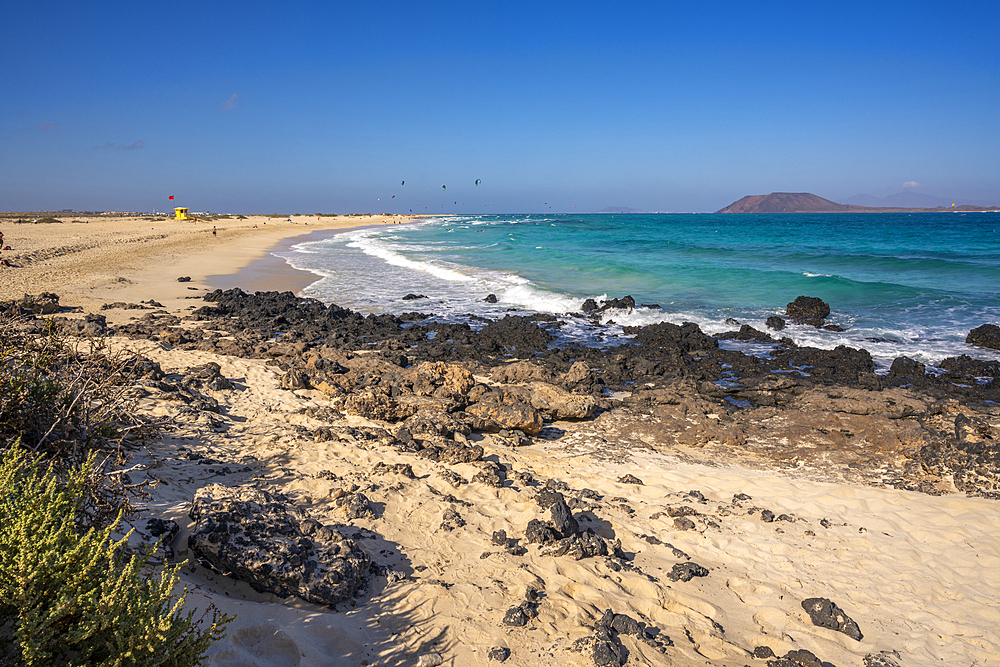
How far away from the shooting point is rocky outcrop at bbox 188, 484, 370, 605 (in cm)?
355

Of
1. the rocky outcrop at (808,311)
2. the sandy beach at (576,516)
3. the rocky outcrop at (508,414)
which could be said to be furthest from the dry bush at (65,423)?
the rocky outcrop at (808,311)

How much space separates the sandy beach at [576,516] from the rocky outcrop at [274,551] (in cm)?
9

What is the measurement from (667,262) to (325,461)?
27811 millimetres

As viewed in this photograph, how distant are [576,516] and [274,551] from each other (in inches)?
111

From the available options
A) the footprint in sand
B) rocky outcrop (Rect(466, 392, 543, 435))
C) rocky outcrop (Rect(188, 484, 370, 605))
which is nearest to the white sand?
the footprint in sand

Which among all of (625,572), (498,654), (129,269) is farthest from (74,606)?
(129,269)

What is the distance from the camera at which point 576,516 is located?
5234mm

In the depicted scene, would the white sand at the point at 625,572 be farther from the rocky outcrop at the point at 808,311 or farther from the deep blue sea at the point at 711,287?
the rocky outcrop at the point at 808,311

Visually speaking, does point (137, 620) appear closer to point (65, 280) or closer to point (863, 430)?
point (863, 430)

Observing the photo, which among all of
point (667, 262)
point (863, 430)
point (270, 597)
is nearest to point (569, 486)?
point (270, 597)

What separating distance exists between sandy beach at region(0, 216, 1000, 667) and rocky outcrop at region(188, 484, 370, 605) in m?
0.09

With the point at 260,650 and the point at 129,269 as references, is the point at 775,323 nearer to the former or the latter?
the point at 260,650

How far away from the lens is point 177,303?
14734mm

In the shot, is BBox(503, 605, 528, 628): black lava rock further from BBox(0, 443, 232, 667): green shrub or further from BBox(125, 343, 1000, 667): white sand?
BBox(0, 443, 232, 667): green shrub
